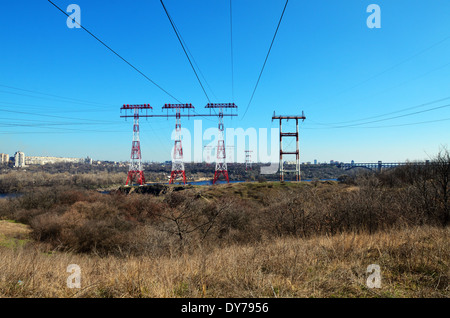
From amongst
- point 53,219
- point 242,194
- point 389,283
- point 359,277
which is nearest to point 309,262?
point 359,277

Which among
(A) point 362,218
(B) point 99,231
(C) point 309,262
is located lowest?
(B) point 99,231

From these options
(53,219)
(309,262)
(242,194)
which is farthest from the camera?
(242,194)

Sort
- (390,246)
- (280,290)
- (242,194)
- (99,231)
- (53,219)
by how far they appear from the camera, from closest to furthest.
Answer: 1. (280,290)
2. (390,246)
3. (99,231)
4. (53,219)
5. (242,194)

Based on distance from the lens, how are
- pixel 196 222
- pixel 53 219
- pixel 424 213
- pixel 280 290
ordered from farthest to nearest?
1. pixel 53 219
2. pixel 196 222
3. pixel 424 213
4. pixel 280 290

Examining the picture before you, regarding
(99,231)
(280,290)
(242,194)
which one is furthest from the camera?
(242,194)

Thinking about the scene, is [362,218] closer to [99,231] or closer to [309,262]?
[309,262]

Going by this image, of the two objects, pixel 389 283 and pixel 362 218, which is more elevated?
pixel 389 283
